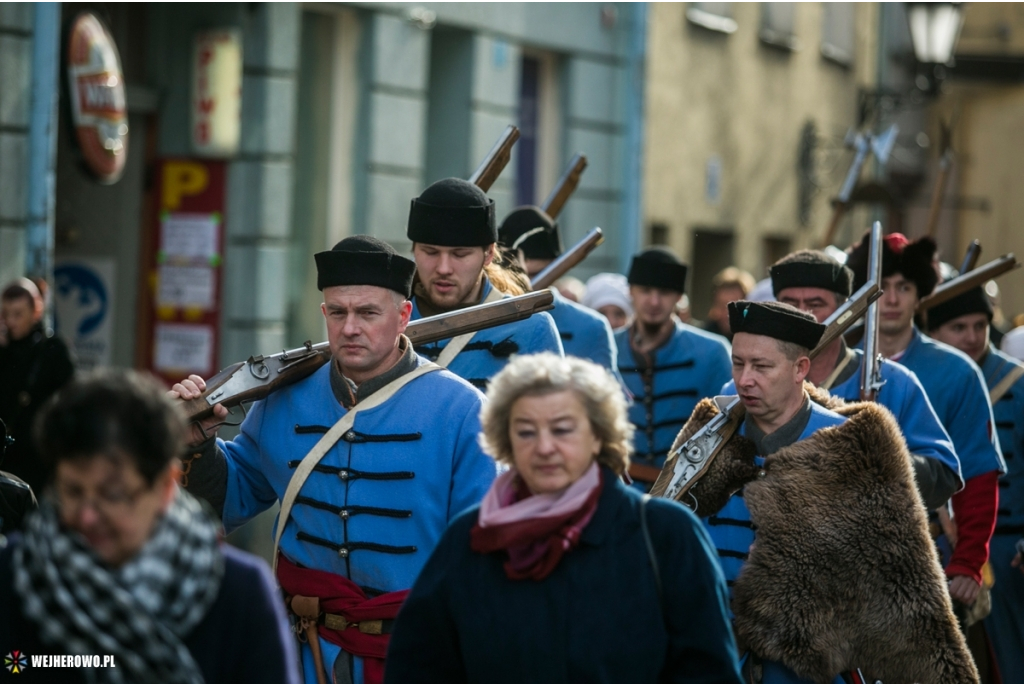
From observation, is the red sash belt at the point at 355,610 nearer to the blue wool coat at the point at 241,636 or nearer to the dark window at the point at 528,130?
the blue wool coat at the point at 241,636

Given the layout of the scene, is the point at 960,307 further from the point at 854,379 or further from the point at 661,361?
the point at 854,379

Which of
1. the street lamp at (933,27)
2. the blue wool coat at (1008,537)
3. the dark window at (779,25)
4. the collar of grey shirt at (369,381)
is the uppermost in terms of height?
the dark window at (779,25)

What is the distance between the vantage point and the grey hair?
3.91 m

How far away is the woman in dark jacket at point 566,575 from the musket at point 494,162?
3546 mm

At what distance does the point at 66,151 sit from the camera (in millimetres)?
11930

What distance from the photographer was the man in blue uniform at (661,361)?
870 cm

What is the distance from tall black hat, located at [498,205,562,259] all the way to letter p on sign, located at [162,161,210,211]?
15.0 feet

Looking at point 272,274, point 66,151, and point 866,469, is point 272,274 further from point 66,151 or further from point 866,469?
point 866,469

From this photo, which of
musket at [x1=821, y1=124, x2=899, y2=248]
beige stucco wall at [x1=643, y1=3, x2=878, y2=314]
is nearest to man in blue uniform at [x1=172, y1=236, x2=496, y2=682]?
musket at [x1=821, y1=124, x2=899, y2=248]

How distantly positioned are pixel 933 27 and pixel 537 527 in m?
11.0

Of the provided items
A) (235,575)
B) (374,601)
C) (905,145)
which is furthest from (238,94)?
(905,145)

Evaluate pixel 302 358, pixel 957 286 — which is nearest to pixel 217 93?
pixel 957 286

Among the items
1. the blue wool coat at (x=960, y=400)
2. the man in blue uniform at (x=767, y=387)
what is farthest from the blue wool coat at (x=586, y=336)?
the man in blue uniform at (x=767, y=387)

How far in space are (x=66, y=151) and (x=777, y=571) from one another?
8163 mm
